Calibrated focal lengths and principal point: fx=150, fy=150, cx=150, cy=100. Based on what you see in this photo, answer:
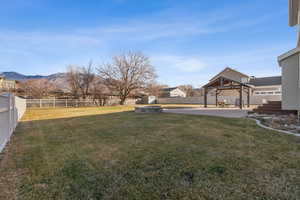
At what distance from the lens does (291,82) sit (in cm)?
674

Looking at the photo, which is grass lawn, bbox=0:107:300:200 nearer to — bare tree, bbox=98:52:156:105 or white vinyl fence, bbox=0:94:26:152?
white vinyl fence, bbox=0:94:26:152

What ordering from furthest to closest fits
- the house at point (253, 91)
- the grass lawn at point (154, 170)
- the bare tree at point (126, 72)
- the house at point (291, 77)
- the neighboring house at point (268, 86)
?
1. the bare tree at point (126, 72)
2. the neighboring house at point (268, 86)
3. the house at point (253, 91)
4. the house at point (291, 77)
5. the grass lawn at point (154, 170)

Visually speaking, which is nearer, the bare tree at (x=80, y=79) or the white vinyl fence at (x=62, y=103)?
the white vinyl fence at (x=62, y=103)

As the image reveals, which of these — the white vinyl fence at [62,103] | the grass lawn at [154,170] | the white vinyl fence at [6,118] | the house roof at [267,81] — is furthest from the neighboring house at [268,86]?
the white vinyl fence at [6,118]

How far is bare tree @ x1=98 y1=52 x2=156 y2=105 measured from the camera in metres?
25.1

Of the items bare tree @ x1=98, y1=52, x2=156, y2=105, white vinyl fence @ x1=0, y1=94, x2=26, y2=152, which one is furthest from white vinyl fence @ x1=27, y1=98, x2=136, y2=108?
white vinyl fence @ x1=0, y1=94, x2=26, y2=152

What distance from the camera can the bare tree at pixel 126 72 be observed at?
2506cm

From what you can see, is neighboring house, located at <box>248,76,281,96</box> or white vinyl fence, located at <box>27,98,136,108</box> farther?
neighboring house, located at <box>248,76,281,96</box>

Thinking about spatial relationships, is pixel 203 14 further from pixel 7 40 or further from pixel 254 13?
pixel 7 40

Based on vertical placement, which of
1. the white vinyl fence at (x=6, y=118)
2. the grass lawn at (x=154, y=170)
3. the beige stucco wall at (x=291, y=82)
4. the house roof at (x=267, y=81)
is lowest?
the grass lawn at (x=154, y=170)

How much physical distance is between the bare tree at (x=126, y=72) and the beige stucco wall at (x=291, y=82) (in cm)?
1994

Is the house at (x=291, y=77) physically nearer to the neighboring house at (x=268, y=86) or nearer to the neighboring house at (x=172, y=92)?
the neighboring house at (x=268, y=86)

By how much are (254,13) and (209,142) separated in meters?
10.5

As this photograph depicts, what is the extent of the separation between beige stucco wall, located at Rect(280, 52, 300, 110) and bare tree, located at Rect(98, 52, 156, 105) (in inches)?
785
